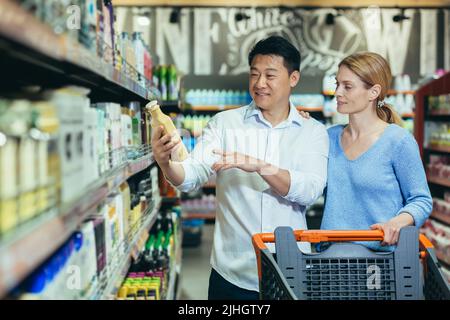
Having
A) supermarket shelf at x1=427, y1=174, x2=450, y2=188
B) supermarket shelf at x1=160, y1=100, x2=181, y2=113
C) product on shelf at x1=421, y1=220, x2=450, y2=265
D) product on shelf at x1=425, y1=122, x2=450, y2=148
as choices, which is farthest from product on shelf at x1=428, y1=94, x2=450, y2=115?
supermarket shelf at x1=160, y1=100, x2=181, y2=113

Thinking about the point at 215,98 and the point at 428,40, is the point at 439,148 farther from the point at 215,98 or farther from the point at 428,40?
the point at 428,40

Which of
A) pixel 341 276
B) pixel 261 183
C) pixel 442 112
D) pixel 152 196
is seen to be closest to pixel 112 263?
pixel 261 183

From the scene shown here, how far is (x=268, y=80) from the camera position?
214cm

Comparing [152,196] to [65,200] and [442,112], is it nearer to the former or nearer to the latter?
[65,200]

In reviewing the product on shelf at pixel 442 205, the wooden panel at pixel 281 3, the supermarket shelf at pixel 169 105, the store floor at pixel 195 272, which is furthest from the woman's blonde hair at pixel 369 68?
the wooden panel at pixel 281 3

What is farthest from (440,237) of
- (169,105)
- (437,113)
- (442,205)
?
(169,105)

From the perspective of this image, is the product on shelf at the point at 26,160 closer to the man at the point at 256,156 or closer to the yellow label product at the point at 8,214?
the yellow label product at the point at 8,214

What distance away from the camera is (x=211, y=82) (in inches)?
304

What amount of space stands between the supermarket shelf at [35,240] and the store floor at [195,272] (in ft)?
10.3

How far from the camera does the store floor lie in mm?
4520

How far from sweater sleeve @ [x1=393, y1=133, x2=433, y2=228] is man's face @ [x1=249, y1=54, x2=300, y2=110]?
504mm

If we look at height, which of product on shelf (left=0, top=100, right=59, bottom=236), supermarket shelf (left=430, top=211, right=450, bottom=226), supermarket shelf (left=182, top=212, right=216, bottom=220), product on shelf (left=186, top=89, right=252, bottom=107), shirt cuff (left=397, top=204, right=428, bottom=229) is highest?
product on shelf (left=186, top=89, right=252, bottom=107)

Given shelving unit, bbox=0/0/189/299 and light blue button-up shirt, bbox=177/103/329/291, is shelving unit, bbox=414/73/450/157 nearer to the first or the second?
light blue button-up shirt, bbox=177/103/329/291

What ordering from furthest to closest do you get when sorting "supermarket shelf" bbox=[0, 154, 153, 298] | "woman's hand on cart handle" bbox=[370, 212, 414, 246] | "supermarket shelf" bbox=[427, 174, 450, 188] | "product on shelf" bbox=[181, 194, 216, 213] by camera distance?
"product on shelf" bbox=[181, 194, 216, 213] < "supermarket shelf" bbox=[427, 174, 450, 188] < "woman's hand on cart handle" bbox=[370, 212, 414, 246] < "supermarket shelf" bbox=[0, 154, 153, 298]
